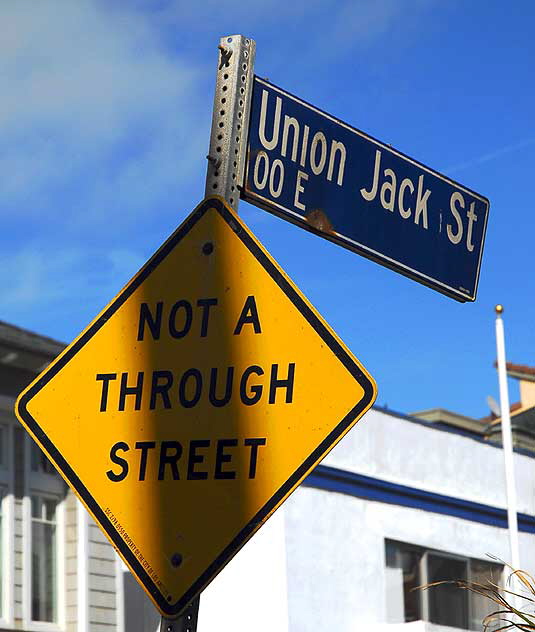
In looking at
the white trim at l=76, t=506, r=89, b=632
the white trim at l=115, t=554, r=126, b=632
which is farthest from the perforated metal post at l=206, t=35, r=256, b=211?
the white trim at l=115, t=554, r=126, b=632

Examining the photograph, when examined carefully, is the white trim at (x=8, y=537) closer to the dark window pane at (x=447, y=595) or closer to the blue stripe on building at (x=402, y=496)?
the blue stripe on building at (x=402, y=496)

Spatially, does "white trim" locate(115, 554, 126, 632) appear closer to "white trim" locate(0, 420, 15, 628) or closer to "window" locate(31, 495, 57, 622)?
"window" locate(31, 495, 57, 622)

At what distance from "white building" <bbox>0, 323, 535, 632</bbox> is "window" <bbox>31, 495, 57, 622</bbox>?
15mm

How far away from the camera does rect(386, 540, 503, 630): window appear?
19906 mm

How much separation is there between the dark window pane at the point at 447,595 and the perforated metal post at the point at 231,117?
1729 centimetres

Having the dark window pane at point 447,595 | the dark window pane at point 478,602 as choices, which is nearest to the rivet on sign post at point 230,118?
the dark window pane at point 447,595

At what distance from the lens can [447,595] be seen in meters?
21.2

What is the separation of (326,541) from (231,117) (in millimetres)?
15276

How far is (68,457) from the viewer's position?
3432mm

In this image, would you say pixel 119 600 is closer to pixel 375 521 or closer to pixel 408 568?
pixel 375 521

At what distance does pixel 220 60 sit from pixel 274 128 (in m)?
0.28

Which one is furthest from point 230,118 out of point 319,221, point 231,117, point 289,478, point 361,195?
→ point 289,478

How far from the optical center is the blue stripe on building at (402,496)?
1898 centimetres

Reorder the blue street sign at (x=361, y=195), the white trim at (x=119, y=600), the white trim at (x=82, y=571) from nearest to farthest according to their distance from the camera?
the blue street sign at (x=361, y=195)
the white trim at (x=82, y=571)
the white trim at (x=119, y=600)
